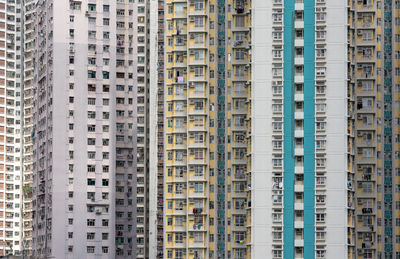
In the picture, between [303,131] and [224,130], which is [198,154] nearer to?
[224,130]

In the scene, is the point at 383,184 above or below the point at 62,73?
below

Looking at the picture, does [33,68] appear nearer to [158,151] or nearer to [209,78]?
[158,151]

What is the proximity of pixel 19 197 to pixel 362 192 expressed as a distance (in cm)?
7269

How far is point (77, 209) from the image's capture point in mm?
135125

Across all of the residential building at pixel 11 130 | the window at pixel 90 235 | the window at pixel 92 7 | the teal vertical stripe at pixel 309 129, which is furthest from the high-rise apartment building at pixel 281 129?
the residential building at pixel 11 130

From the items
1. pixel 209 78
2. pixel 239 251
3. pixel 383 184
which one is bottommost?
pixel 239 251

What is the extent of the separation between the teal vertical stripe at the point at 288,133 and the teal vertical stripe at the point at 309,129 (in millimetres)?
1298

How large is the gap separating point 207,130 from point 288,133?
12394 mm

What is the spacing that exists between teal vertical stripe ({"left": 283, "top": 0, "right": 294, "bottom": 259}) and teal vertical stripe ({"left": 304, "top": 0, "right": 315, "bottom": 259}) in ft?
4.26

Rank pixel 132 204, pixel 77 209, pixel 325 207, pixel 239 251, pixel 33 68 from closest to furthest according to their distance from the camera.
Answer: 1. pixel 325 207
2. pixel 239 251
3. pixel 77 209
4. pixel 132 204
5. pixel 33 68

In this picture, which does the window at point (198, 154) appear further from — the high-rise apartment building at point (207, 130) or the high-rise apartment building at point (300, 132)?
the high-rise apartment building at point (300, 132)

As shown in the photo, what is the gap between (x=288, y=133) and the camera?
3986 inches

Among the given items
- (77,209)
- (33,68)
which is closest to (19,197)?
(33,68)

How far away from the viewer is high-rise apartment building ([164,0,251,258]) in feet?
360
